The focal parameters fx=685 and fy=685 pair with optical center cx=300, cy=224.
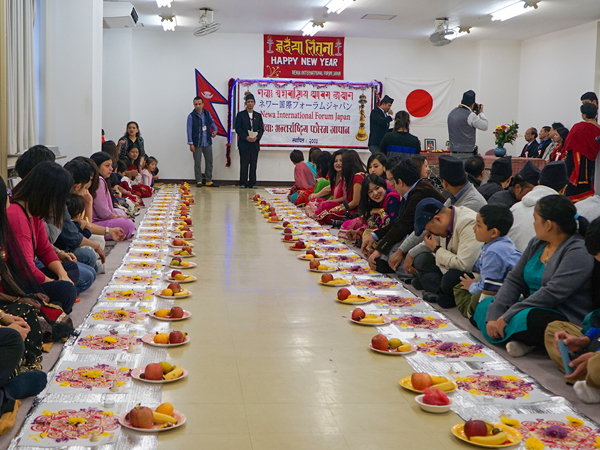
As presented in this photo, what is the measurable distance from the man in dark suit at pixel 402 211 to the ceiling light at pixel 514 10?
241 inches

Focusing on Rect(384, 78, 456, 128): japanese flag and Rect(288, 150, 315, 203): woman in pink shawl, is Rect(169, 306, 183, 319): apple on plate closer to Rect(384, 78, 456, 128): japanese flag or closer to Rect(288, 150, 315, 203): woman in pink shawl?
Rect(288, 150, 315, 203): woman in pink shawl

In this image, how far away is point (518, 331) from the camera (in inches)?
130

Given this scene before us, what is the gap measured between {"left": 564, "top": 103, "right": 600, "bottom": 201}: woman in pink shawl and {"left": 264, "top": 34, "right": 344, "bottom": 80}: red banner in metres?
6.96

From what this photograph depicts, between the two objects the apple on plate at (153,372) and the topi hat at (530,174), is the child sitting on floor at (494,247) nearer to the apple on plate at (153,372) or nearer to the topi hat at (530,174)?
the topi hat at (530,174)

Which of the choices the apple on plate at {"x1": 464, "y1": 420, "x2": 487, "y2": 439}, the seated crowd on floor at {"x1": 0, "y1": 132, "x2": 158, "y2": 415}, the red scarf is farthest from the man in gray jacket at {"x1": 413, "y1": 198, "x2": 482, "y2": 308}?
the red scarf

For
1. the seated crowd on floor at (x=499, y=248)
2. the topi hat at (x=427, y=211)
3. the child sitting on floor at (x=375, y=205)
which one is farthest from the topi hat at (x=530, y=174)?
the topi hat at (x=427, y=211)

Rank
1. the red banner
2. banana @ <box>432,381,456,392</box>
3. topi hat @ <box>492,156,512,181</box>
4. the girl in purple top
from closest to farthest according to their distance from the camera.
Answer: banana @ <box>432,381,456,392</box> < topi hat @ <box>492,156,512,181</box> < the girl in purple top < the red banner

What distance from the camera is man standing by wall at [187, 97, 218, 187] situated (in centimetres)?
1295

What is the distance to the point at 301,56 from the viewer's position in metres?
13.8

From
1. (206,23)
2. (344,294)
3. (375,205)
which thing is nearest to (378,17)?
(206,23)

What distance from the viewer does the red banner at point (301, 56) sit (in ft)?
45.0

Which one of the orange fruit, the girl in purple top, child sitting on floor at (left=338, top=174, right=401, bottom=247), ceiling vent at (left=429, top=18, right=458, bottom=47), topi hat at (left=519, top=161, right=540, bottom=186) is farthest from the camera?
ceiling vent at (left=429, top=18, right=458, bottom=47)

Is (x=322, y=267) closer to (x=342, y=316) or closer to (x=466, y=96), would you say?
(x=342, y=316)

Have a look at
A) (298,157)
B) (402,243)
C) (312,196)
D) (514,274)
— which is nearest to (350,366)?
(514,274)
